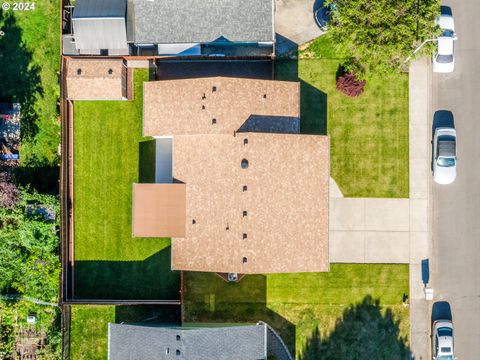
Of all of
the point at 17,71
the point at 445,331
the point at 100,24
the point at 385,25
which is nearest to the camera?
the point at 385,25

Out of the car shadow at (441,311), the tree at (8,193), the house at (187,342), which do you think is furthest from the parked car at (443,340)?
the tree at (8,193)

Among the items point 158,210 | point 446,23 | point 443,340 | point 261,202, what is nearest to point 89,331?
point 158,210

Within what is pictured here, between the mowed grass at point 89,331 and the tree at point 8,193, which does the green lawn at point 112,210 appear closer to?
the mowed grass at point 89,331

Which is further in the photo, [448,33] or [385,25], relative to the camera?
[448,33]

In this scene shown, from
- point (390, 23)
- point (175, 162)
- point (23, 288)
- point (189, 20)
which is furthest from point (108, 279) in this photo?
point (390, 23)

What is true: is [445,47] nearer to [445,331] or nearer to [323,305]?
[445,331]

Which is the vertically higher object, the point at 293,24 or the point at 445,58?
the point at 293,24
